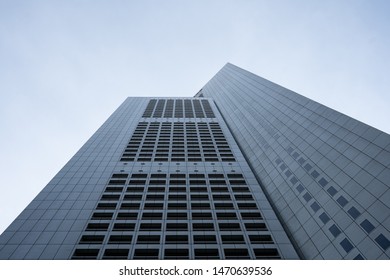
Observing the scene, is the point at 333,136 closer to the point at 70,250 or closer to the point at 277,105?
the point at 277,105

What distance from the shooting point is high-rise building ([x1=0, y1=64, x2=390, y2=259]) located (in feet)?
88.4

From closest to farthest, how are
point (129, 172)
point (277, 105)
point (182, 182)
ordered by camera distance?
point (182, 182), point (129, 172), point (277, 105)

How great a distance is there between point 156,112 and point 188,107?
12362 mm

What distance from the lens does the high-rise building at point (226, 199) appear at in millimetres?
26938

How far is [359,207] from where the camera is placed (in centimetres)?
2591

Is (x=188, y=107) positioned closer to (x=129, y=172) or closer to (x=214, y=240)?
(x=129, y=172)

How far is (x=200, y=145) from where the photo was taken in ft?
177

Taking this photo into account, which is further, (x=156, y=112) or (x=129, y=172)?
(x=156, y=112)

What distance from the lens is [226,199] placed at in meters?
36.1
